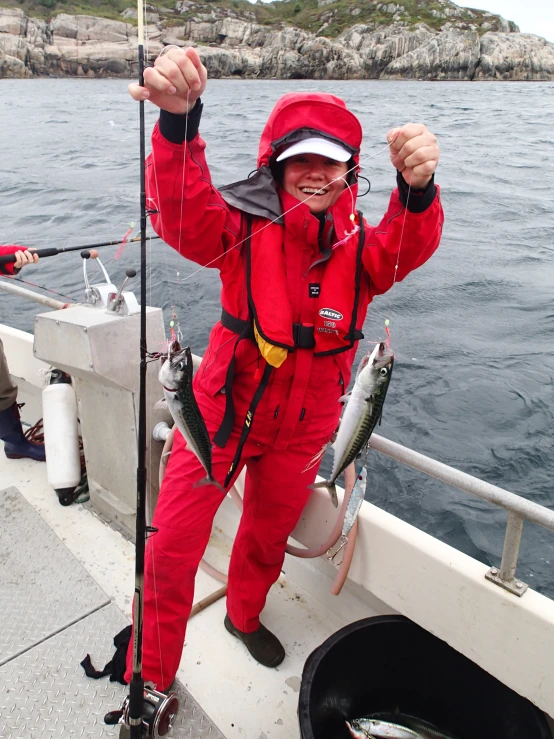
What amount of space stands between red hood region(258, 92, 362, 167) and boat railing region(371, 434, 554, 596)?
1371mm

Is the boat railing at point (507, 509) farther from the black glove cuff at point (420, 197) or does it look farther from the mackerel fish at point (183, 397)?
the black glove cuff at point (420, 197)

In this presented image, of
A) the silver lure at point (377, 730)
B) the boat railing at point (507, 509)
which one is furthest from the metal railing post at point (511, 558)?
the silver lure at point (377, 730)

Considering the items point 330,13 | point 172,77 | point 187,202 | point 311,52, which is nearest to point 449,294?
point 187,202

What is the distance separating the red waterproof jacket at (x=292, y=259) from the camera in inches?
89.3

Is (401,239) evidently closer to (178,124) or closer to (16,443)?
(178,124)

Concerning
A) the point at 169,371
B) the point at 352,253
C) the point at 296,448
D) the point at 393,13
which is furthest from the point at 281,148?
the point at 393,13

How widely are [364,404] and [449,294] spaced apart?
871 cm

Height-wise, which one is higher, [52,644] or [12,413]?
[12,413]

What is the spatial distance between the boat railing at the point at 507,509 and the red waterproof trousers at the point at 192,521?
536 millimetres

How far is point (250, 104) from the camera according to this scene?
37.6 meters

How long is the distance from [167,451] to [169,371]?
1316 millimetres

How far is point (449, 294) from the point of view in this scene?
1020 cm

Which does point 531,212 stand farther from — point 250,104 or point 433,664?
point 250,104

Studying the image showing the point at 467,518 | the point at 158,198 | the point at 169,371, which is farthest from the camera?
the point at 467,518
